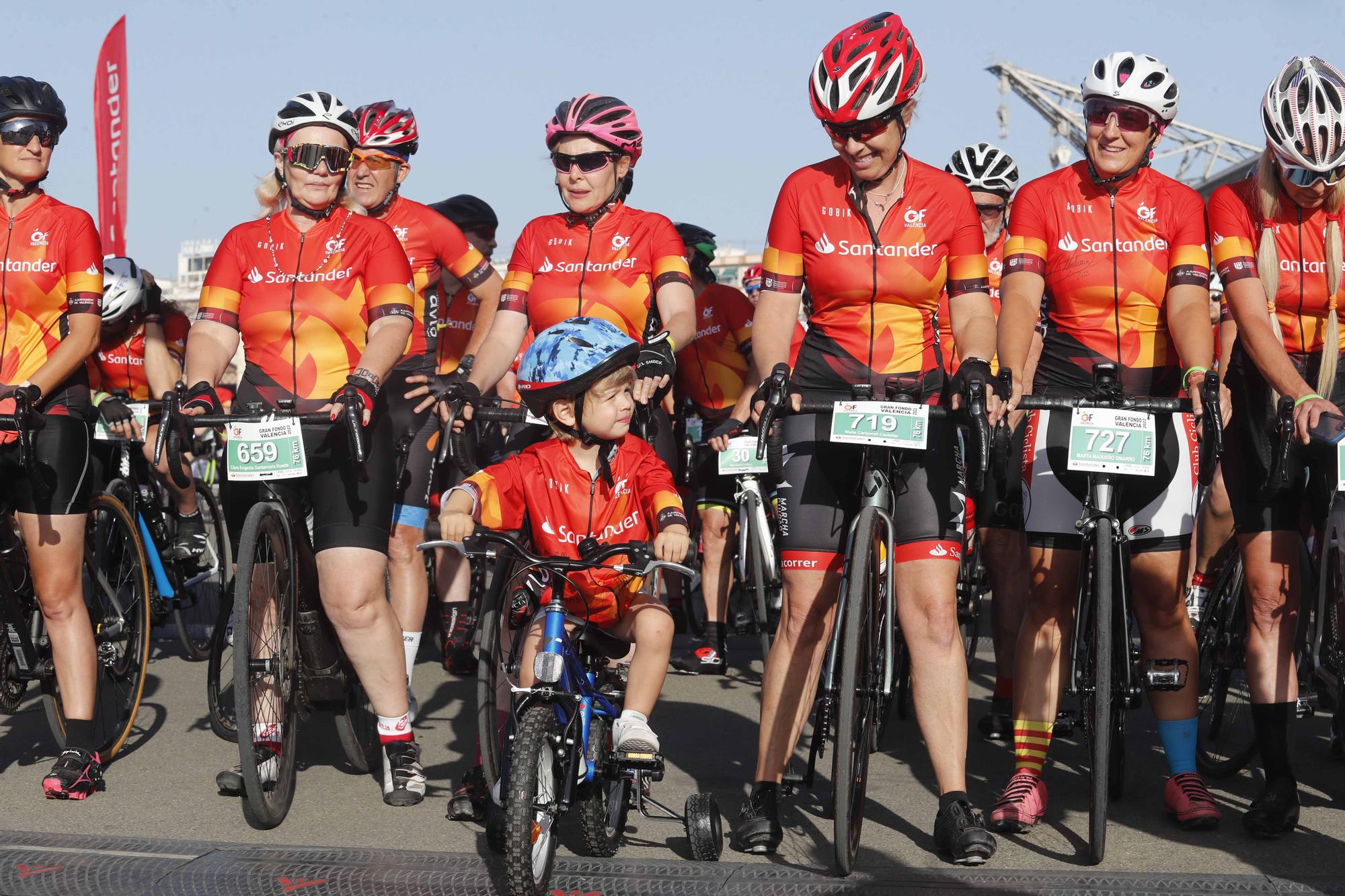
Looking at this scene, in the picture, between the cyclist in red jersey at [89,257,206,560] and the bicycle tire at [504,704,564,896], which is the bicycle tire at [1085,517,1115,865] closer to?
the bicycle tire at [504,704,564,896]

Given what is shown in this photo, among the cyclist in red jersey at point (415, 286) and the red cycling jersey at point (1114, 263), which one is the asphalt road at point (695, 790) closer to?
the cyclist in red jersey at point (415, 286)

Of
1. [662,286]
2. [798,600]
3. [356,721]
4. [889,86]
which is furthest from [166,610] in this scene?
[889,86]

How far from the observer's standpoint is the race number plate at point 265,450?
213 inches

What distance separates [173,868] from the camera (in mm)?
4824

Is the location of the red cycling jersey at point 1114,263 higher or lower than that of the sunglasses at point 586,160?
lower

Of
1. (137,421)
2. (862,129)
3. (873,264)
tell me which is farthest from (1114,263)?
(137,421)

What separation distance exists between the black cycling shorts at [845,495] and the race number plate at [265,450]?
1.66 m

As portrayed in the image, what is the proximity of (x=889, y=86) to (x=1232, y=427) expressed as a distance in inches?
67.8

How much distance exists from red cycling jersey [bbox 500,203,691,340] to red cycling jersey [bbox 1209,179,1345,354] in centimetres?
210

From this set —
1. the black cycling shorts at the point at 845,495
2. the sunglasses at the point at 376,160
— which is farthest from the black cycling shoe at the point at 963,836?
the sunglasses at the point at 376,160

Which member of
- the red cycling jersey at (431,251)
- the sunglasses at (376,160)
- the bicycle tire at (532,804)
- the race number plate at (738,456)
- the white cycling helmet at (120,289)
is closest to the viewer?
the bicycle tire at (532,804)

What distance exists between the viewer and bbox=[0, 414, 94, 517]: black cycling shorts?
19.5ft

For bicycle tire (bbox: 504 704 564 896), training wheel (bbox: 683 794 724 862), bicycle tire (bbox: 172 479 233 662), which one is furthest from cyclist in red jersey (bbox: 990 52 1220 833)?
bicycle tire (bbox: 172 479 233 662)

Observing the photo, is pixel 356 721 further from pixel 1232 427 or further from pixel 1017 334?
pixel 1232 427
